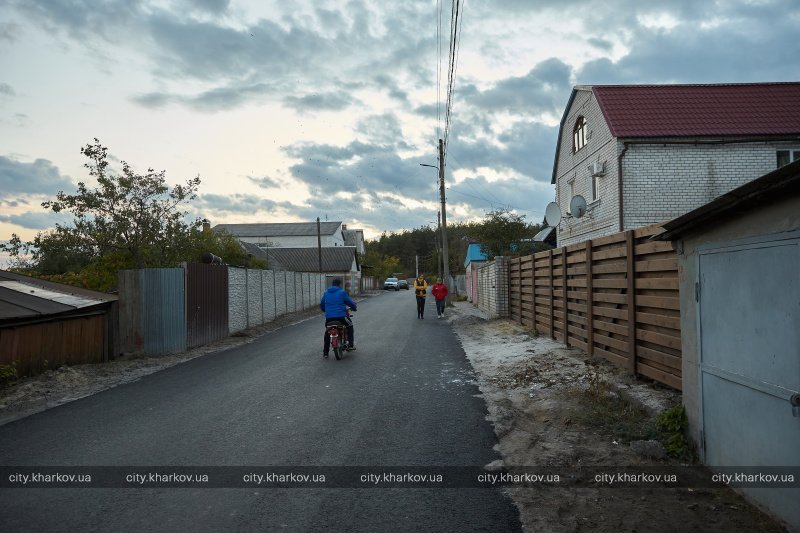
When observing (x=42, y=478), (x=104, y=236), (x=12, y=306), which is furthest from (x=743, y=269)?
(x=104, y=236)

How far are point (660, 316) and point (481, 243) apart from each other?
28365mm

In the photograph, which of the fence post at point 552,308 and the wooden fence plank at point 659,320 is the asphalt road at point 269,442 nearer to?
the wooden fence plank at point 659,320

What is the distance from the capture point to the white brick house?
16.6 m

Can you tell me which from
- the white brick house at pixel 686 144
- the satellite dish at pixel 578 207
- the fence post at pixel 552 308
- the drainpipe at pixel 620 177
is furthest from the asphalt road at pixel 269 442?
the white brick house at pixel 686 144

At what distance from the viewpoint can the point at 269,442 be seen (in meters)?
5.43

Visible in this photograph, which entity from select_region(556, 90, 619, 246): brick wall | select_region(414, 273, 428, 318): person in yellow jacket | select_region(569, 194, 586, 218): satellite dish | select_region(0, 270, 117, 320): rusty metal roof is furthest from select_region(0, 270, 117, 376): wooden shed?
select_region(556, 90, 619, 246): brick wall

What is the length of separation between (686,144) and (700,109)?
68.4 inches

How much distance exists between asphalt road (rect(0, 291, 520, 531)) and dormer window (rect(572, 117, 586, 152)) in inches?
518

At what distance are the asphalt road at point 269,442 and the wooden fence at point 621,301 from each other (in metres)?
2.11

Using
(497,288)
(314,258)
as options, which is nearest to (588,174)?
(497,288)

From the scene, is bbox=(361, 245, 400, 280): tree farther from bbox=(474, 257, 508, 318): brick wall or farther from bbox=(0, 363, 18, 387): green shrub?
bbox=(0, 363, 18, 387): green shrub

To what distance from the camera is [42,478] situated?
14.9 feet

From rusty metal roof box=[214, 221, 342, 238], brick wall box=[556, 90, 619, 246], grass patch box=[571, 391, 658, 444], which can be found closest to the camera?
grass patch box=[571, 391, 658, 444]

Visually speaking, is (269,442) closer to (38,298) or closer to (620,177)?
(38,298)
